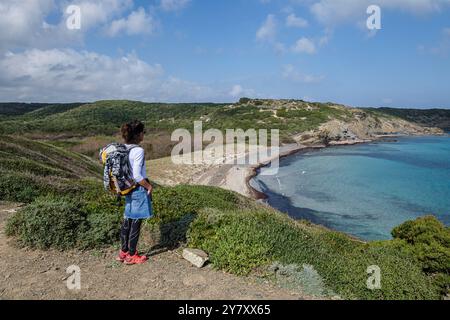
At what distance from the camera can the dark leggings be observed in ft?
22.4

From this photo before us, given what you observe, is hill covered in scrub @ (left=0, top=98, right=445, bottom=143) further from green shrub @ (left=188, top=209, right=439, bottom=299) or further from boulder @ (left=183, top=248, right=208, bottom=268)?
boulder @ (left=183, top=248, right=208, bottom=268)

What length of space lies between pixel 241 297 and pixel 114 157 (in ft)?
10.3

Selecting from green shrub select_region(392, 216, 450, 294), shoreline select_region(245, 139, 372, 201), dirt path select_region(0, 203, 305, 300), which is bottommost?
shoreline select_region(245, 139, 372, 201)

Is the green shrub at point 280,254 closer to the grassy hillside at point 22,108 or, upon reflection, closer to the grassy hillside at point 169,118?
the grassy hillside at point 169,118

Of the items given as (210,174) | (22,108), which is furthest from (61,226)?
(22,108)

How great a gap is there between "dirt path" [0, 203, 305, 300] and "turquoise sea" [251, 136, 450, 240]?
24.5 metres

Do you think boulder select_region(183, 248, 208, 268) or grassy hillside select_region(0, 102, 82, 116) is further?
grassy hillside select_region(0, 102, 82, 116)

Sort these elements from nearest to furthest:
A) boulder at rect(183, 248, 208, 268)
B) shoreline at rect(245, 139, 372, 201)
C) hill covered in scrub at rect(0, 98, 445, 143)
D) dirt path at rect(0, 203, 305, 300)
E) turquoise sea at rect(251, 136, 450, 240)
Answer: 1. dirt path at rect(0, 203, 305, 300)
2. boulder at rect(183, 248, 208, 268)
3. turquoise sea at rect(251, 136, 450, 240)
4. shoreline at rect(245, 139, 372, 201)
5. hill covered in scrub at rect(0, 98, 445, 143)

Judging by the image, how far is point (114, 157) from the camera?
6.36 meters

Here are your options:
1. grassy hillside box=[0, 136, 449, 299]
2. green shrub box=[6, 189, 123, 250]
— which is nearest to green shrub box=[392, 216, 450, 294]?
grassy hillside box=[0, 136, 449, 299]

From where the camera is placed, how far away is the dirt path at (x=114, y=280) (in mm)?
5957

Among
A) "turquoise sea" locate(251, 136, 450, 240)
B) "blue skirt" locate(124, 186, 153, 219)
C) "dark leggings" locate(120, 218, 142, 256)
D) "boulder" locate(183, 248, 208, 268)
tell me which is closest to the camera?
"blue skirt" locate(124, 186, 153, 219)
